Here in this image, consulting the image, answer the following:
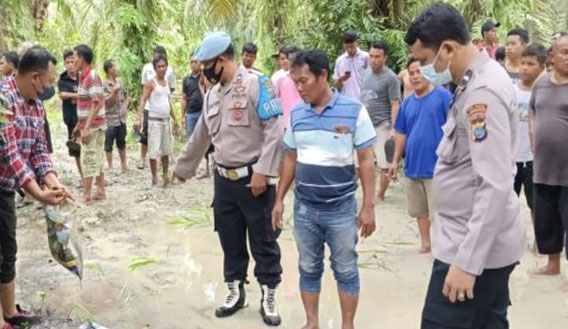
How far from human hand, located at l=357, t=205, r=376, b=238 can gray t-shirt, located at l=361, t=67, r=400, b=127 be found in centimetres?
329

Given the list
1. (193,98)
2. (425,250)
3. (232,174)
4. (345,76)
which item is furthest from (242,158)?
(193,98)

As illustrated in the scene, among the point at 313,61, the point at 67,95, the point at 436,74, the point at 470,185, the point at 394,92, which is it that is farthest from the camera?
the point at 67,95

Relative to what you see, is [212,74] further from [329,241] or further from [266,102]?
[329,241]

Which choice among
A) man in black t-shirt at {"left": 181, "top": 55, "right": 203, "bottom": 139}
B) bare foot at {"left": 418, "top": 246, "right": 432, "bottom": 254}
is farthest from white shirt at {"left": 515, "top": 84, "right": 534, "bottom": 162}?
Result: man in black t-shirt at {"left": 181, "top": 55, "right": 203, "bottom": 139}

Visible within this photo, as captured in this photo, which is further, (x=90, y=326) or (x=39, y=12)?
(x=39, y=12)

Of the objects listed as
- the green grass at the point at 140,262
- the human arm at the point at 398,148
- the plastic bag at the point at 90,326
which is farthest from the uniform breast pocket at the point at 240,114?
the green grass at the point at 140,262

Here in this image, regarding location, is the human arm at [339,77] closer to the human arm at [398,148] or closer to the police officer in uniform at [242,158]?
the human arm at [398,148]

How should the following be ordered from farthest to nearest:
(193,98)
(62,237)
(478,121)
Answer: (193,98) < (62,237) < (478,121)

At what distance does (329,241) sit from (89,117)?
413 cm

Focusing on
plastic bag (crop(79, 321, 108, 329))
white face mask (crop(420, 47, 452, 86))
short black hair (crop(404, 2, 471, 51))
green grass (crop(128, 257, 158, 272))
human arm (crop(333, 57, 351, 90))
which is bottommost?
green grass (crop(128, 257, 158, 272))

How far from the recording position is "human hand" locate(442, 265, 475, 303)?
2.04 meters

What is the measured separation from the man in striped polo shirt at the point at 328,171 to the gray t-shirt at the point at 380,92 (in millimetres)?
3241

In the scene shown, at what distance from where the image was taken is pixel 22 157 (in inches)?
138

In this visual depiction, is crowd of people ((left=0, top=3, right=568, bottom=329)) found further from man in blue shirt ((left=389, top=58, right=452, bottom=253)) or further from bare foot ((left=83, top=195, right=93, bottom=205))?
bare foot ((left=83, top=195, right=93, bottom=205))
